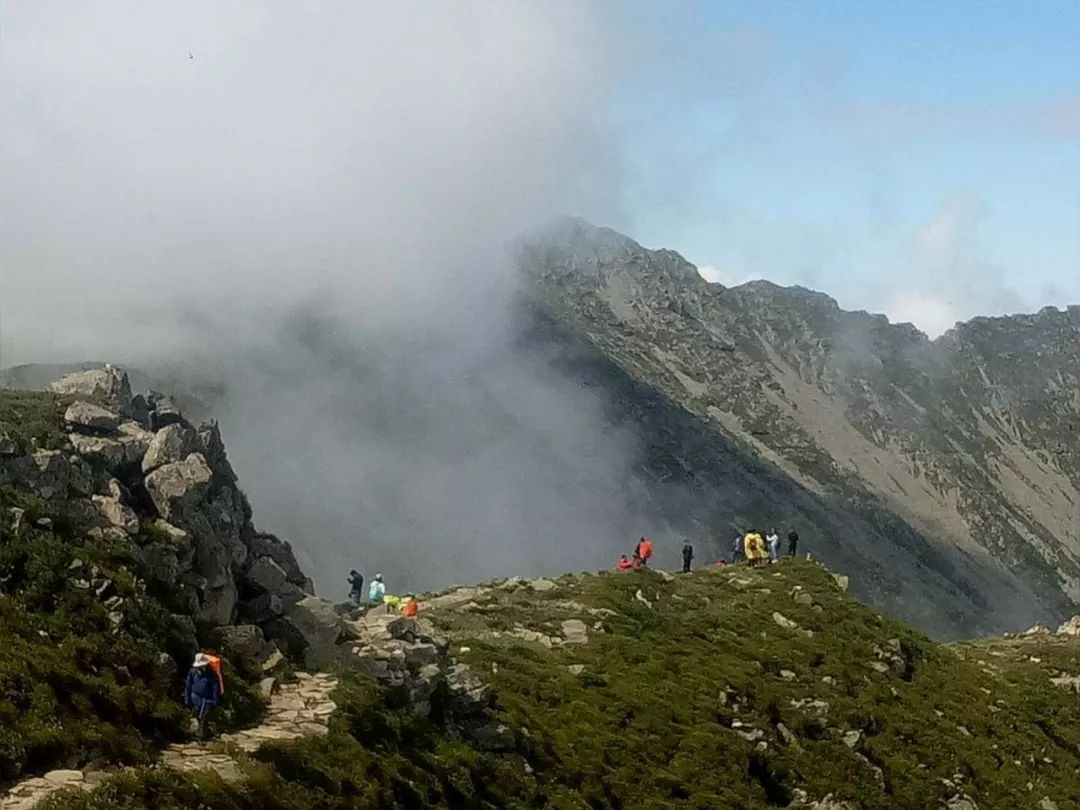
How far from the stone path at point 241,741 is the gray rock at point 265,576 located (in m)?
3.33

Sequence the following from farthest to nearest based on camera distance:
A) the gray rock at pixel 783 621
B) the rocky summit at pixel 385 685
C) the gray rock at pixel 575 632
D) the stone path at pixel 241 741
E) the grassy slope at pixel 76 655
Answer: the gray rock at pixel 783 621
the gray rock at pixel 575 632
the rocky summit at pixel 385 685
the grassy slope at pixel 76 655
the stone path at pixel 241 741

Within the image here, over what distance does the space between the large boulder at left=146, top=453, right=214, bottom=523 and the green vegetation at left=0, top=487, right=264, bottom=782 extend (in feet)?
8.73

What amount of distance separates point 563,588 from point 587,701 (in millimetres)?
15249

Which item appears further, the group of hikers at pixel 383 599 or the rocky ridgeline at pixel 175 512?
the group of hikers at pixel 383 599

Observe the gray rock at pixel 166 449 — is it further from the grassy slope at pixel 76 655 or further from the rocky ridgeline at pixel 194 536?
the grassy slope at pixel 76 655

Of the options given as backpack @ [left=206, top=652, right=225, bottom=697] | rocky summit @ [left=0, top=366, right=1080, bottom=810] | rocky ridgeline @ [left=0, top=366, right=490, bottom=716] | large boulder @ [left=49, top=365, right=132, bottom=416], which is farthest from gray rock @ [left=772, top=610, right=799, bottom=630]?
backpack @ [left=206, top=652, right=225, bottom=697]

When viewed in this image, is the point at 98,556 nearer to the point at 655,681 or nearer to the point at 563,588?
the point at 655,681

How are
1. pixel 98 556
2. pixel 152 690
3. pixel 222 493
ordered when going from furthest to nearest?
pixel 222 493, pixel 98 556, pixel 152 690

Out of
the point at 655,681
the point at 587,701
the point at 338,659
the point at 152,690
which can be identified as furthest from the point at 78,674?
the point at 655,681

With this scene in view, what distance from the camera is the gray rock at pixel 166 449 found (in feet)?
87.4

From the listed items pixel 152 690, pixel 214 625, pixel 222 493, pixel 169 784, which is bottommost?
pixel 169 784

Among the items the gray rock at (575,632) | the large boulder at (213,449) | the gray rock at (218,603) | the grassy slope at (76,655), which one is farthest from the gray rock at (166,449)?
the gray rock at (575,632)

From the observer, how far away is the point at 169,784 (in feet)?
55.5

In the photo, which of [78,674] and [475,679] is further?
[475,679]
